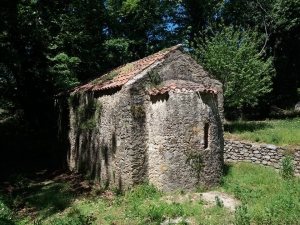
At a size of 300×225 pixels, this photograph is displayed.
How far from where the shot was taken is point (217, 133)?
9555 mm

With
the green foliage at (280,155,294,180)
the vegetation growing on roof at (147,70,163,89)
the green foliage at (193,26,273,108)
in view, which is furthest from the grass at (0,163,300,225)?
the green foliage at (193,26,273,108)

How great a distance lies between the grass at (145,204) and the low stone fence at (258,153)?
67 centimetres

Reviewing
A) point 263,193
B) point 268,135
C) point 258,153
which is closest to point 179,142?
point 263,193

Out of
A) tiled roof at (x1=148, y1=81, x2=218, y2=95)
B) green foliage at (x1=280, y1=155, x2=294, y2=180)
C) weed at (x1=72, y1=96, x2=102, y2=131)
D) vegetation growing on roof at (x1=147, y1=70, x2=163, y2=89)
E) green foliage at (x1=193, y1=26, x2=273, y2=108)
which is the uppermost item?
green foliage at (x1=193, y1=26, x2=273, y2=108)

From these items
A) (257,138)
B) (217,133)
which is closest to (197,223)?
(217,133)

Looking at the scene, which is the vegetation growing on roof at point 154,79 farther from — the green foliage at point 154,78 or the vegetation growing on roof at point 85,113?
the vegetation growing on roof at point 85,113

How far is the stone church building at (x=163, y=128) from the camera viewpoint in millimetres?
8789

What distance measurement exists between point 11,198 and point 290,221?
28.1 ft

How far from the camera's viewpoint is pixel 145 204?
8172 millimetres

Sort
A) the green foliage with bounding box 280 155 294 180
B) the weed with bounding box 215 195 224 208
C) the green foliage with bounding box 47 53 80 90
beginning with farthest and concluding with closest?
the green foliage with bounding box 47 53 80 90 < the green foliage with bounding box 280 155 294 180 < the weed with bounding box 215 195 224 208

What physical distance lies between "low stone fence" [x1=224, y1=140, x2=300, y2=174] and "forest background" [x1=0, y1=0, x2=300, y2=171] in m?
3.87

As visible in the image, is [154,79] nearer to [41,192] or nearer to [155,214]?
[155,214]

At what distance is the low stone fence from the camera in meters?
11.3

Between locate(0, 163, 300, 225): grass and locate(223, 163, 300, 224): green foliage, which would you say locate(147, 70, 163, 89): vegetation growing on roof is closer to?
A: locate(0, 163, 300, 225): grass
